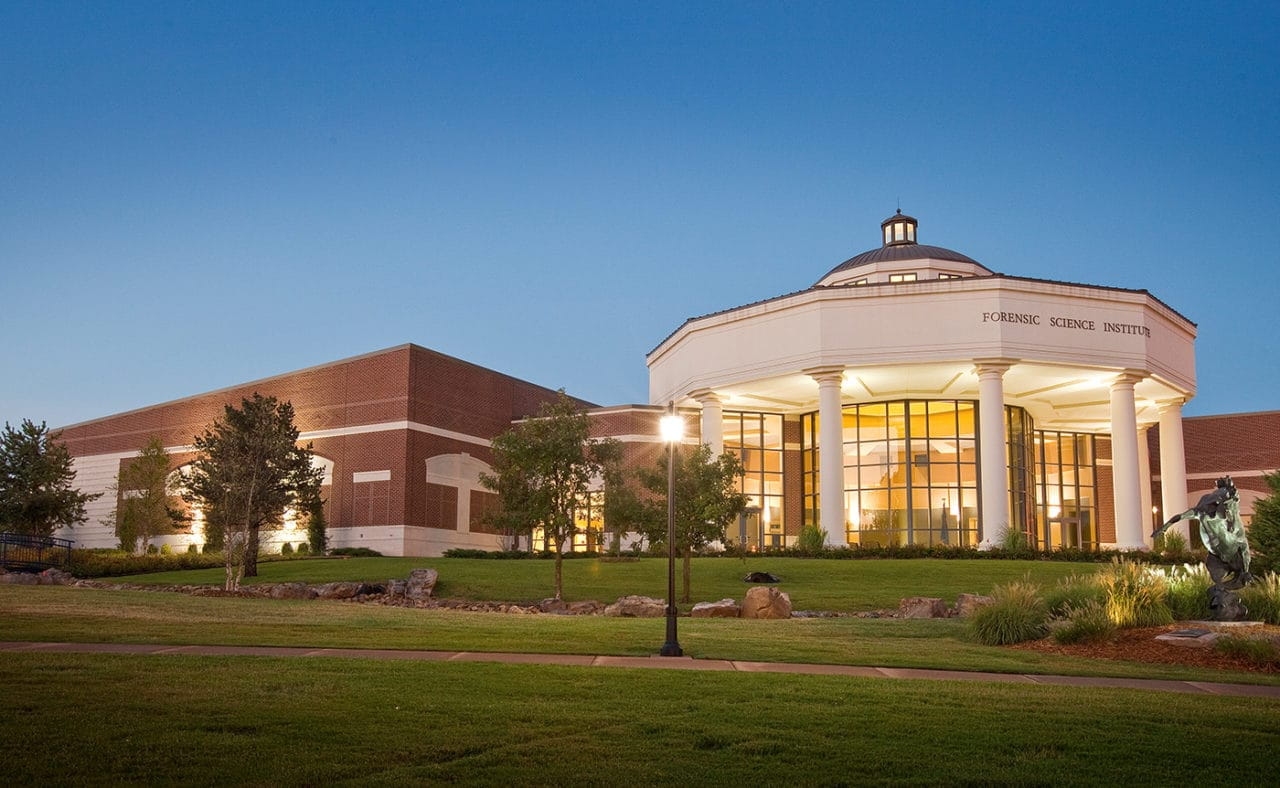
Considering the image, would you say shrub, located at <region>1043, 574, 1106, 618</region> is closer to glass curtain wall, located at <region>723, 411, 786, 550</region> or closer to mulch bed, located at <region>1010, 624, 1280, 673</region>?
mulch bed, located at <region>1010, 624, 1280, 673</region>

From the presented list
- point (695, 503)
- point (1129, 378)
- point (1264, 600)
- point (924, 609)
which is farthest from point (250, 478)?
point (1129, 378)

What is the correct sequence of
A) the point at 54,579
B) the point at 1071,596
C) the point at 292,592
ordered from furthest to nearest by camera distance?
the point at 54,579, the point at 292,592, the point at 1071,596

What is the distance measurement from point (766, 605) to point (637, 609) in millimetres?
3396

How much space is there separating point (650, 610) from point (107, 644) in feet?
45.4

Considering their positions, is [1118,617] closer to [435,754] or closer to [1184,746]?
[1184,746]

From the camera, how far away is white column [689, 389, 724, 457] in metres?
48.7

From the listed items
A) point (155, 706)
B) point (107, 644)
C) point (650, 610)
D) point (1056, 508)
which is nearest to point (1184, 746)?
point (155, 706)

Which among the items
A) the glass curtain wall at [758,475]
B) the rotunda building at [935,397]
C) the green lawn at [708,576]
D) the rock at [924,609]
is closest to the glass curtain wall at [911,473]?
the rotunda building at [935,397]

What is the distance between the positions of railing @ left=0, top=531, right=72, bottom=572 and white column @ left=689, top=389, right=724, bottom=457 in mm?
27268

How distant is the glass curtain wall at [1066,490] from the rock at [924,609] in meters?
27.8

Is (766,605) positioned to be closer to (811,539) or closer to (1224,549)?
(1224,549)

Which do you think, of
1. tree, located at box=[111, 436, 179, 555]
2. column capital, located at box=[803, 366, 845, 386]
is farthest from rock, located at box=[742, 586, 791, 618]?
tree, located at box=[111, 436, 179, 555]

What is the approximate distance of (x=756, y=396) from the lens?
49.2 m

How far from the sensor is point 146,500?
52438 mm
